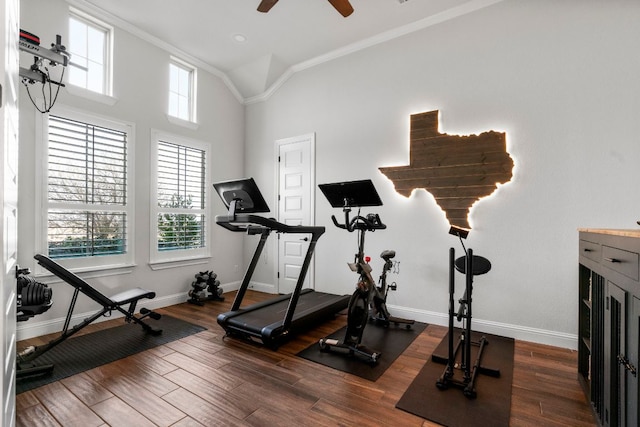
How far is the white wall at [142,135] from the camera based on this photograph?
319 cm

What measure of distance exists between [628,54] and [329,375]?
13.0 ft

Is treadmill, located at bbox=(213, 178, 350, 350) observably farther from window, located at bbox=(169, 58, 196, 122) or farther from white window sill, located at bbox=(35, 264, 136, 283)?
window, located at bbox=(169, 58, 196, 122)

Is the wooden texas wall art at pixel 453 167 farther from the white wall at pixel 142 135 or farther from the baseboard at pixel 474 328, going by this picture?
the white wall at pixel 142 135

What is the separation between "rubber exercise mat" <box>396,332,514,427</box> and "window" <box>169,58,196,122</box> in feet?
15.2

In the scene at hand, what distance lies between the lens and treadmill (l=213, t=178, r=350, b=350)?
9.26ft

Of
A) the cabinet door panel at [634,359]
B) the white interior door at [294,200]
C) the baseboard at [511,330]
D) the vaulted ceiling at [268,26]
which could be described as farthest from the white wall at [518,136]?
the cabinet door panel at [634,359]

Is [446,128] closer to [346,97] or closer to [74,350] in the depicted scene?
[346,97]

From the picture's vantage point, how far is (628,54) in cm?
292

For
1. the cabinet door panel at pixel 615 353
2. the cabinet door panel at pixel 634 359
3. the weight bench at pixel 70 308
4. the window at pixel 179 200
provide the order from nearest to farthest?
the cabinet door panel at pixel 634 359
the cabinet door panel at pixel 615 353
the weight bench at pixel 70 308
the window at pixel 179 200

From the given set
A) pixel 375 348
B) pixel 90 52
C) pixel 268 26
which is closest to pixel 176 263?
pixel 90 52

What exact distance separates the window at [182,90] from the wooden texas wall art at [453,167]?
10.8 ft

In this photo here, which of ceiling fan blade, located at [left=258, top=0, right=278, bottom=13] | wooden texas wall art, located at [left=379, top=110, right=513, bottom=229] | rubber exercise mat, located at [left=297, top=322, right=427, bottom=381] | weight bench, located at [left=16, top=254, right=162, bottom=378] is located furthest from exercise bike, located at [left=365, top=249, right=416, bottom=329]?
ceiling fan blade, located at [left=258, top=0, right=278, bottom=13]

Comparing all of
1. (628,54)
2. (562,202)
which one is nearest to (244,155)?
(562,202)

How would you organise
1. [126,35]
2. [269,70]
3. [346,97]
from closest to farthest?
1. [126,35]
2. [346,97]
3. [269,70]
